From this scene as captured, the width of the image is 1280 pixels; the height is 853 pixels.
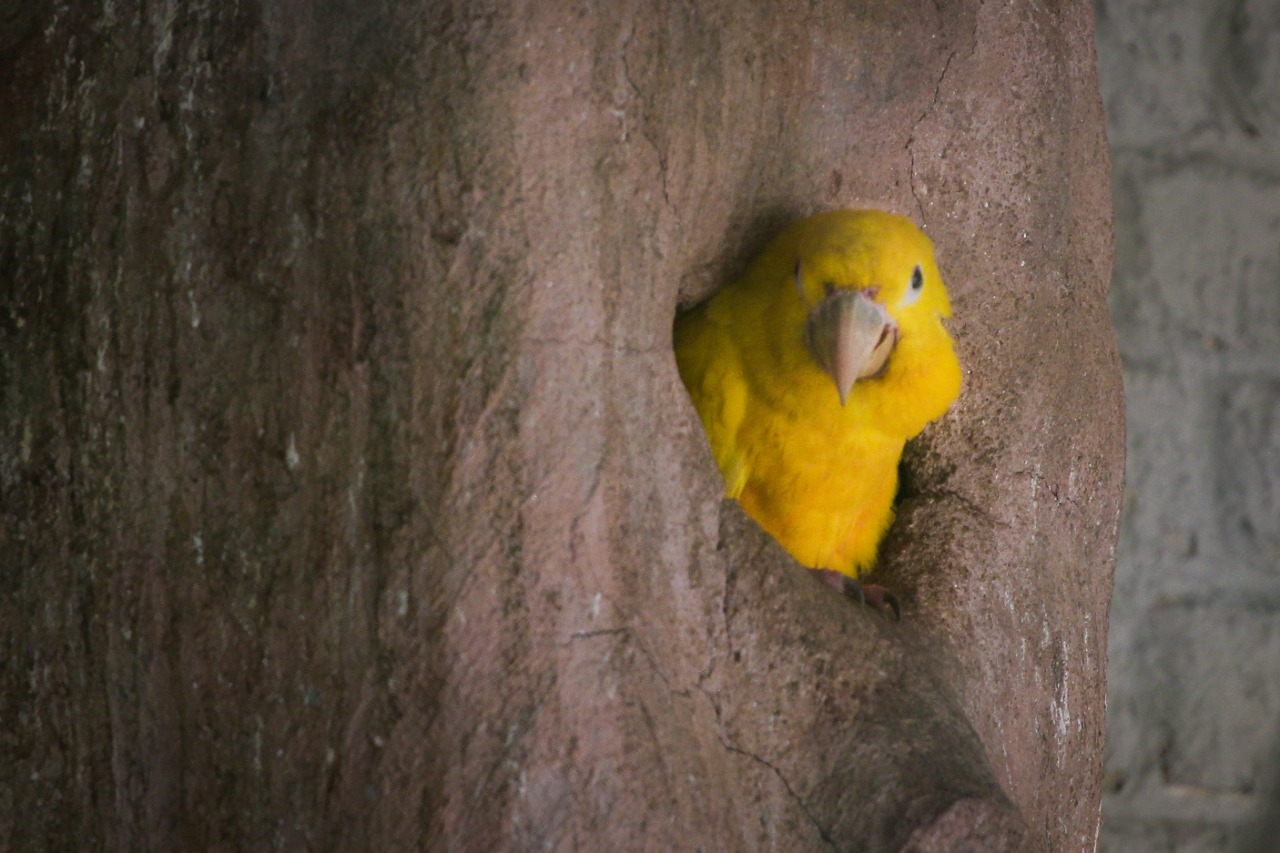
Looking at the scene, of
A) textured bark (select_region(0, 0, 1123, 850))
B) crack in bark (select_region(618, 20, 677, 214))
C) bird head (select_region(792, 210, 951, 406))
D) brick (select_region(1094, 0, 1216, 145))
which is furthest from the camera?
brick (select_region(1094, 0, 1216, 145))

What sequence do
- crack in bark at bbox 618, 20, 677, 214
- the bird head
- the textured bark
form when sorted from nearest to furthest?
1. the textured bark
2. crack in bark at bbox 618, 20, 677, 214
3. the bird head

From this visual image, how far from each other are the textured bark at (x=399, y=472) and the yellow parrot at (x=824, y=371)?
19 cm

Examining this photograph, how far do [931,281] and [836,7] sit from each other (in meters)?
0.38

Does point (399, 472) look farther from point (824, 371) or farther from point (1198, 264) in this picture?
point (1198, 264)

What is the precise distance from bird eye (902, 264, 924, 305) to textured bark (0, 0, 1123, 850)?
0.29 metres

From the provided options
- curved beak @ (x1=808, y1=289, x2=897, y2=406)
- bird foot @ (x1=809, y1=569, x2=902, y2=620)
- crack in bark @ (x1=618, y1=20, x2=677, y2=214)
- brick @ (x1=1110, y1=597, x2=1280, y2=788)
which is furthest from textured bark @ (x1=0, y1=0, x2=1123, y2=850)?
brick @ (x1=1110, y1=597, x2=1280, y2=788)

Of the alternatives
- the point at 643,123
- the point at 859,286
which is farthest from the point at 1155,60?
the point at 643,123

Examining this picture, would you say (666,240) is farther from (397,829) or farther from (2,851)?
(2,851)

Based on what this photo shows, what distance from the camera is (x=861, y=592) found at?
159 cm

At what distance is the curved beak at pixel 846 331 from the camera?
1.57 metres

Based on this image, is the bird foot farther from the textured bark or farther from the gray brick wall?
the gray brick wall

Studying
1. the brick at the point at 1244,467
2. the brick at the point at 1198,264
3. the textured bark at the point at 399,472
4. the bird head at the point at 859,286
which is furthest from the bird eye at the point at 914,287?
the brick at the point at 1244,467

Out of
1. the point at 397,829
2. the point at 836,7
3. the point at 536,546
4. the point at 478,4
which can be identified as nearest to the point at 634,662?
the point at 536,546

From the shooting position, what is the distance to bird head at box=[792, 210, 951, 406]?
155 cm
